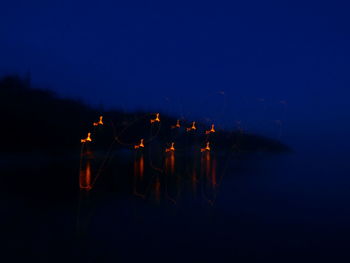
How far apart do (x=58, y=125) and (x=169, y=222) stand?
22405mm

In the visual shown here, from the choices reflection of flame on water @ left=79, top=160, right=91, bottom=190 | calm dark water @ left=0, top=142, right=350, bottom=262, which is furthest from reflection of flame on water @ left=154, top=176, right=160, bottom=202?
reflection of flame on water @ left=79, top=160, right=91, bottom=190

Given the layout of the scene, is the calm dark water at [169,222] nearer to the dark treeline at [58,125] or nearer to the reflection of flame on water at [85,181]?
the reflection of flame on water at [85,181]

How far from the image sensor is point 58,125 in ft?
91.6

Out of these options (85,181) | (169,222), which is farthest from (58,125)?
(169,222)

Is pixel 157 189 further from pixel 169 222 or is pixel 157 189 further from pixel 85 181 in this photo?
pixel 169 222

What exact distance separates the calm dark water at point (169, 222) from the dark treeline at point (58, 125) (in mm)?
12933

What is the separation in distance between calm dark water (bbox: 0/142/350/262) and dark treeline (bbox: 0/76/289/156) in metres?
12.9

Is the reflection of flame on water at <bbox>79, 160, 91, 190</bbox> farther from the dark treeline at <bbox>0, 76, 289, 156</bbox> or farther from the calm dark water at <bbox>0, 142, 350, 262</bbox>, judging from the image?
the dark treeline at <bbox>0, 76, 289, 156</bbox>

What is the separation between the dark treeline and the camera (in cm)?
2461

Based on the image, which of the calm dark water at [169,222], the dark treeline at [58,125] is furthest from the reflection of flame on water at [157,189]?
the dark treeline at [58,125]

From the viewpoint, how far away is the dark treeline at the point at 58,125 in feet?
80.7

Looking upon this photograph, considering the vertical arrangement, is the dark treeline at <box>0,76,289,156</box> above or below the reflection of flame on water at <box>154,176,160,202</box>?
above

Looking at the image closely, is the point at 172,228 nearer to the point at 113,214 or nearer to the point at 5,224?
the point at 113,214

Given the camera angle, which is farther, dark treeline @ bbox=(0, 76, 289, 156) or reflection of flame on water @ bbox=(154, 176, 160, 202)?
dark treeline @ bbox=(0, 76, 289, 156)
